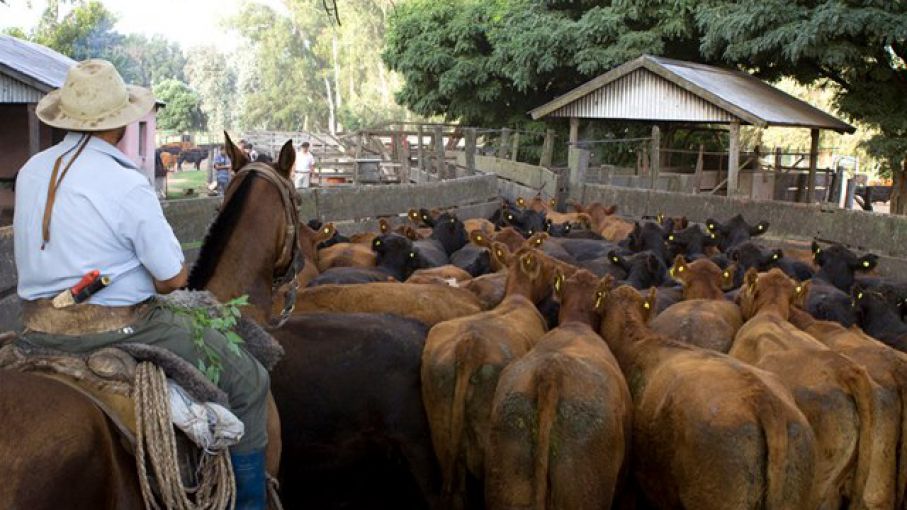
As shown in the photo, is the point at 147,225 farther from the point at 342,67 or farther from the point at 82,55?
the point at 82,55

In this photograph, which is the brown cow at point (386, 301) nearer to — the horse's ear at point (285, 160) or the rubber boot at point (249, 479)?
the horse's ear at point (285, 160)

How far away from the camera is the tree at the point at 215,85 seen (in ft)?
361

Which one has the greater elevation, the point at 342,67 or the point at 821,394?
the point at 342,67

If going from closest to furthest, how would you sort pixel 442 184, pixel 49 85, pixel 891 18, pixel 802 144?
pixel 442 184 → pixel 49 85 → pixel 891 18 → pixel 802 144

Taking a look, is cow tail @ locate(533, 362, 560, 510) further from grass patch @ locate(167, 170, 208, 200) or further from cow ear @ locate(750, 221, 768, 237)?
grass patch @ locate(167, 170, 208, 200)

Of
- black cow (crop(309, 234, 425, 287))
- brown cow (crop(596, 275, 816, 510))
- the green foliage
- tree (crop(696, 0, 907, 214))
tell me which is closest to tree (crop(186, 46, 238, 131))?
tree (crop(696, 0, 907, 214))

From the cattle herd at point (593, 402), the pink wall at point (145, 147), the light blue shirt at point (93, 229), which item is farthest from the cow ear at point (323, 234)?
the pink wall at point (145, 147)

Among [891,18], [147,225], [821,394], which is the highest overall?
[891,18]

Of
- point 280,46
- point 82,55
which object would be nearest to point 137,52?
point 82,55

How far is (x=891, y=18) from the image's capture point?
68.1 ft

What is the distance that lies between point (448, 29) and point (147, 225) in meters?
29.8

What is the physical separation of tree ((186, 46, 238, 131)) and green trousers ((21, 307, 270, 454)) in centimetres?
10386

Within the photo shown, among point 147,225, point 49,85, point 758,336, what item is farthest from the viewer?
point 49,85

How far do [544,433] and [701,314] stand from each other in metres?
2.98
